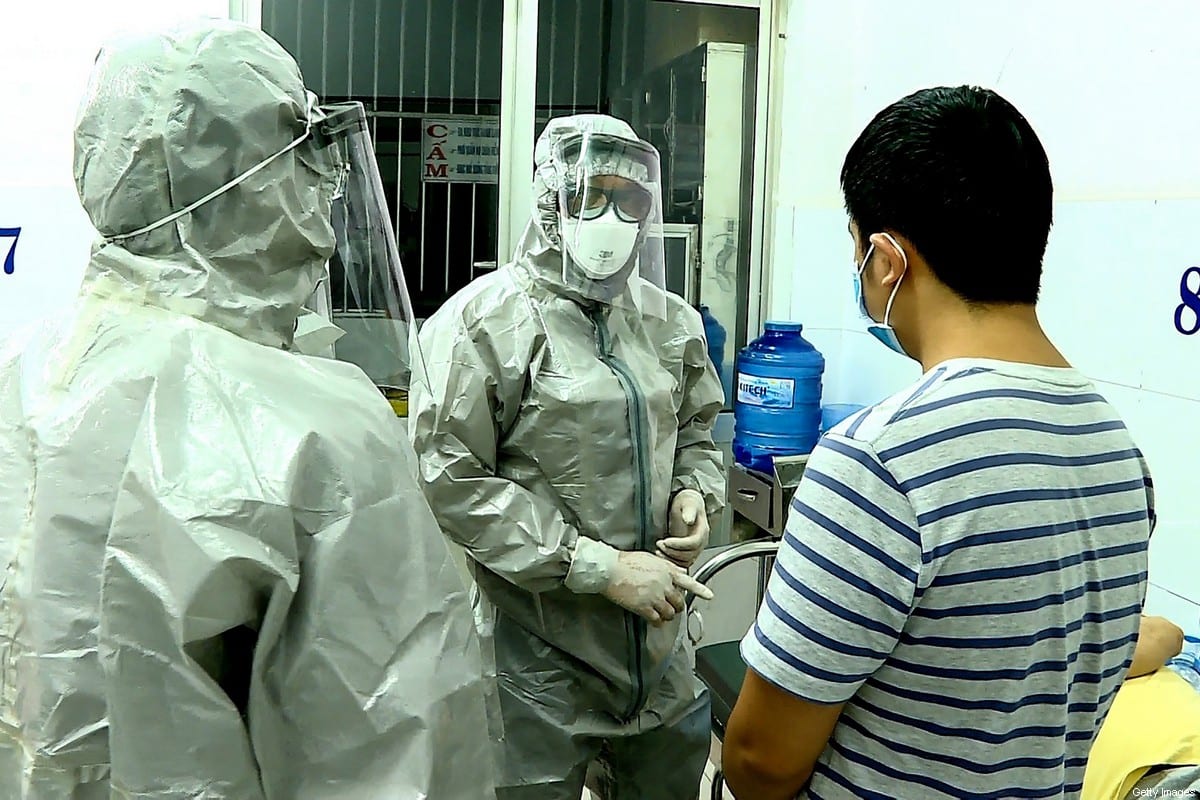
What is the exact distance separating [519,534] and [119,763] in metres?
0.92

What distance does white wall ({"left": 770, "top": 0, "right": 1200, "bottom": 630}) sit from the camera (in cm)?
183

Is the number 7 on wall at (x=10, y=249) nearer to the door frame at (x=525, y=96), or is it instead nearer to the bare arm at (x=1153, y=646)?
the door frame at (x=525, y=96)

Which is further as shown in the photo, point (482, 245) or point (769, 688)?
point (482, 245)

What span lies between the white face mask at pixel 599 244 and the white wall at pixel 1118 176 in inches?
35.3

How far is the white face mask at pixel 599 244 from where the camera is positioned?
6.09 ft

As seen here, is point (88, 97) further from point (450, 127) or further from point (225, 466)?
point (450, 127)

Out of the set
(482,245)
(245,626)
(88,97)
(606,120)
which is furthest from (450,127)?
(245,626)

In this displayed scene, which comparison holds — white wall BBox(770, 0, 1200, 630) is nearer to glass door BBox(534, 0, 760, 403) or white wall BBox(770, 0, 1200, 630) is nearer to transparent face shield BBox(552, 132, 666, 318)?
glass door BBox(534, 0, 760, 403)

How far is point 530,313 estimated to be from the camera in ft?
6.15

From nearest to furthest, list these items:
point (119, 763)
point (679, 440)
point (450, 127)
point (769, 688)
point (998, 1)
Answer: point (119, 763) → point (769, 688) → point (679, 440) → point (998, 1) → point (450, 127)

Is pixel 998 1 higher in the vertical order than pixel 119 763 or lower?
higher

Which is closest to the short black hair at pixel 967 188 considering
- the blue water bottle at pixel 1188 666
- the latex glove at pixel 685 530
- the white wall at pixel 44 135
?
the blue water bottle at pixel 1188 666

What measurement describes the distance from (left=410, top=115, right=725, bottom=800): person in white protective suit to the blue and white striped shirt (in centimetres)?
82

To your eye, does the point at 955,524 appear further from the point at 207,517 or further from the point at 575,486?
the point at 575,486
